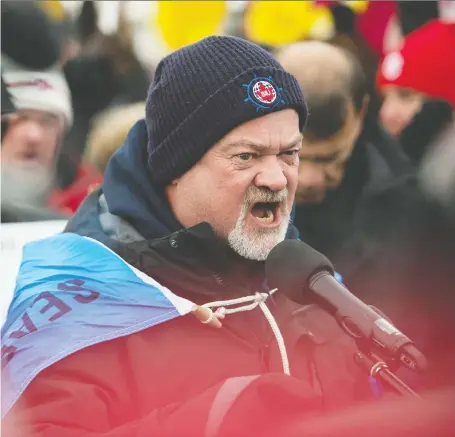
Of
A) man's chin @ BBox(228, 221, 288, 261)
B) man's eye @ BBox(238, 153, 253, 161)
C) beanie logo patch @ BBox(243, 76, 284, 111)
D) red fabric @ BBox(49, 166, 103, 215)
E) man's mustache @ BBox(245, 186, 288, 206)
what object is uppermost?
red fabric @ BBox(49, 166, 103, 215)

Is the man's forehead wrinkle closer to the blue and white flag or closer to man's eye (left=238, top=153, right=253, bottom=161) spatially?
man's eye (left=238, top=153, right=253, bottom=161)

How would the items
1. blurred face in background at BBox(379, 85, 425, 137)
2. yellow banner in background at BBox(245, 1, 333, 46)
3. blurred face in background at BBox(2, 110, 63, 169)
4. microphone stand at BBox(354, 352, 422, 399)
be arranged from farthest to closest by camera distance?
1. yellow banner in background at BBox(245, 1, 333, 46)
2. blurred face in background at BBox(379, 85, 425, 137)
3. blurred face in background at BBox(2, 110, 63, 169)
4. microphone stand at BBox(354, 352, 422, 399)

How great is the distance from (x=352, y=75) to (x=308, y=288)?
6.11ft

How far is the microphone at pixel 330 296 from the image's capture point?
129cm

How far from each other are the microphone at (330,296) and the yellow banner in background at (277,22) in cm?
259

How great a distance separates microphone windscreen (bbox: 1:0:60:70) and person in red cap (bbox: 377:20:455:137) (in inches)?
62.7

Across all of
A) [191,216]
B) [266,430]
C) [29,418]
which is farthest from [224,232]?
[266,430]

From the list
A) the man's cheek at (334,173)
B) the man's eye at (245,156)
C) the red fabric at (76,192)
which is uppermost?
the red fabric at (76,192)

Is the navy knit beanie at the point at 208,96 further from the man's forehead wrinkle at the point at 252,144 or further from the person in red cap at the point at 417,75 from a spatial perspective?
Result: the person in red cap at the point at 417,75

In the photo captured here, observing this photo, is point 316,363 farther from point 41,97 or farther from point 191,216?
point 41,97

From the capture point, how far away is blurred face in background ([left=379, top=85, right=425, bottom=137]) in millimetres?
3988

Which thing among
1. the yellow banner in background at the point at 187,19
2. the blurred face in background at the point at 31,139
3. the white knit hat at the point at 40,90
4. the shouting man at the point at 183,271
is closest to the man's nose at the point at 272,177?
the shouting man at the point at 183,271

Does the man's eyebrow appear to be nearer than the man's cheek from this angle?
Yes

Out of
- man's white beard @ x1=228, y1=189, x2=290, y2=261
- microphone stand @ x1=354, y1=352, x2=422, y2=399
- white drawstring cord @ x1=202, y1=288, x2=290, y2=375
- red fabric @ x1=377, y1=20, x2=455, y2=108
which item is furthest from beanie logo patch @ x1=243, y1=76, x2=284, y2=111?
red fabric @ x1=377, y1=20, x2=455, y2=108
